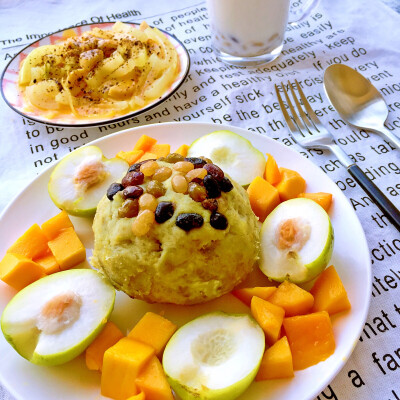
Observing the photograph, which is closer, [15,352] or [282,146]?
[15,352]

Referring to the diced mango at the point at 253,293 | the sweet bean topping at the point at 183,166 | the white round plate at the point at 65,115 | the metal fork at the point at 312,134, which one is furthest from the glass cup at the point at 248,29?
the diced mango at the point at 253,293

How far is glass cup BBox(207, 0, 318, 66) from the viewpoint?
7.86 feet

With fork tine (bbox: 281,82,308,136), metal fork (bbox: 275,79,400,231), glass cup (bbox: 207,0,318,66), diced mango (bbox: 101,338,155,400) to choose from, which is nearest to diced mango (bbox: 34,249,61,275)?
diced mango (bbox: 101,338,155,400)

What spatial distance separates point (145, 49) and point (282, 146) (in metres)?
1.17

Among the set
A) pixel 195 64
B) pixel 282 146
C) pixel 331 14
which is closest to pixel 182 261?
A: pixel 282 146

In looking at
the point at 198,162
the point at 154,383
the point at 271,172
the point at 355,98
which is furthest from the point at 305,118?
the point at 154,383

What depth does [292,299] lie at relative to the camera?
4.20 feet

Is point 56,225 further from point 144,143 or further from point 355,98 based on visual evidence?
point 355,98

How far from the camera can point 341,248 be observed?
57.6 inches

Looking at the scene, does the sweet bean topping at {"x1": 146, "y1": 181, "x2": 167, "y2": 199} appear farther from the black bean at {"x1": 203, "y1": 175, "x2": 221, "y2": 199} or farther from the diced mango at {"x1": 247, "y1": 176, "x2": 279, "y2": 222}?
the diced mango at {"x1": 247, "y1": 176, "x2": 279, "y2": 222}

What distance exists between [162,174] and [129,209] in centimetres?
17

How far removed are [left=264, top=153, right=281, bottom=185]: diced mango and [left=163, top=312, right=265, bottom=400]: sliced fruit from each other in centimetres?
63

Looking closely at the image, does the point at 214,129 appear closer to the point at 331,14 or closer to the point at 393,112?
the point at 393,112

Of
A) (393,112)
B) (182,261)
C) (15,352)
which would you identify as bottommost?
(393,112)
